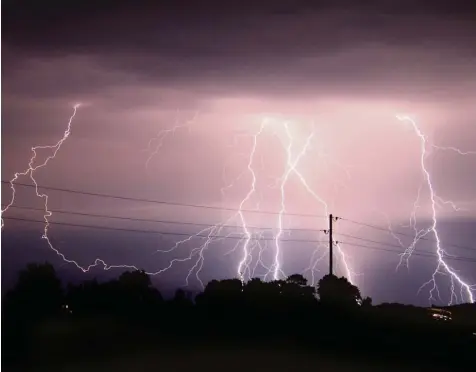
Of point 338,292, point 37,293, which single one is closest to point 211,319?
point 37,293

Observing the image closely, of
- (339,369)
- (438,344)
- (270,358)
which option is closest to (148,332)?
(270,358)

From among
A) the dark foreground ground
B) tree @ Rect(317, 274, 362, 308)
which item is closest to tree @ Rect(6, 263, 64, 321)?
the dark foreground ground

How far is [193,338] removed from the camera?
1333 cm

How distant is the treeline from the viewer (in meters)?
12.8

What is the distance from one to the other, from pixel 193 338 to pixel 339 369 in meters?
3.34

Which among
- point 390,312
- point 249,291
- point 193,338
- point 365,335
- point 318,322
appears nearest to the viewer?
point 193,338

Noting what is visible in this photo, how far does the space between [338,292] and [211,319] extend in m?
6.02

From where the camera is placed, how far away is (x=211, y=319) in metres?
15.6

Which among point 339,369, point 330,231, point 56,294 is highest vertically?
point 330,231

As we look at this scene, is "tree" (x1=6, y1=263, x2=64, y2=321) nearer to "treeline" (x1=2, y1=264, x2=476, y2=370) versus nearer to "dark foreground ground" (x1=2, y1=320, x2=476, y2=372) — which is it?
"treeline" (x1=2, y1=264, x2=476, y2=370)

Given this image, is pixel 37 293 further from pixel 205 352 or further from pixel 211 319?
pixel 205 352

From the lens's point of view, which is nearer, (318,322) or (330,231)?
(318,322)

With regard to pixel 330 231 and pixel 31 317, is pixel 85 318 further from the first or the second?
pixel 330 231

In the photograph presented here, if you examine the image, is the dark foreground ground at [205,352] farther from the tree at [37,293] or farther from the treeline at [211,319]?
the tree at [37,293]
